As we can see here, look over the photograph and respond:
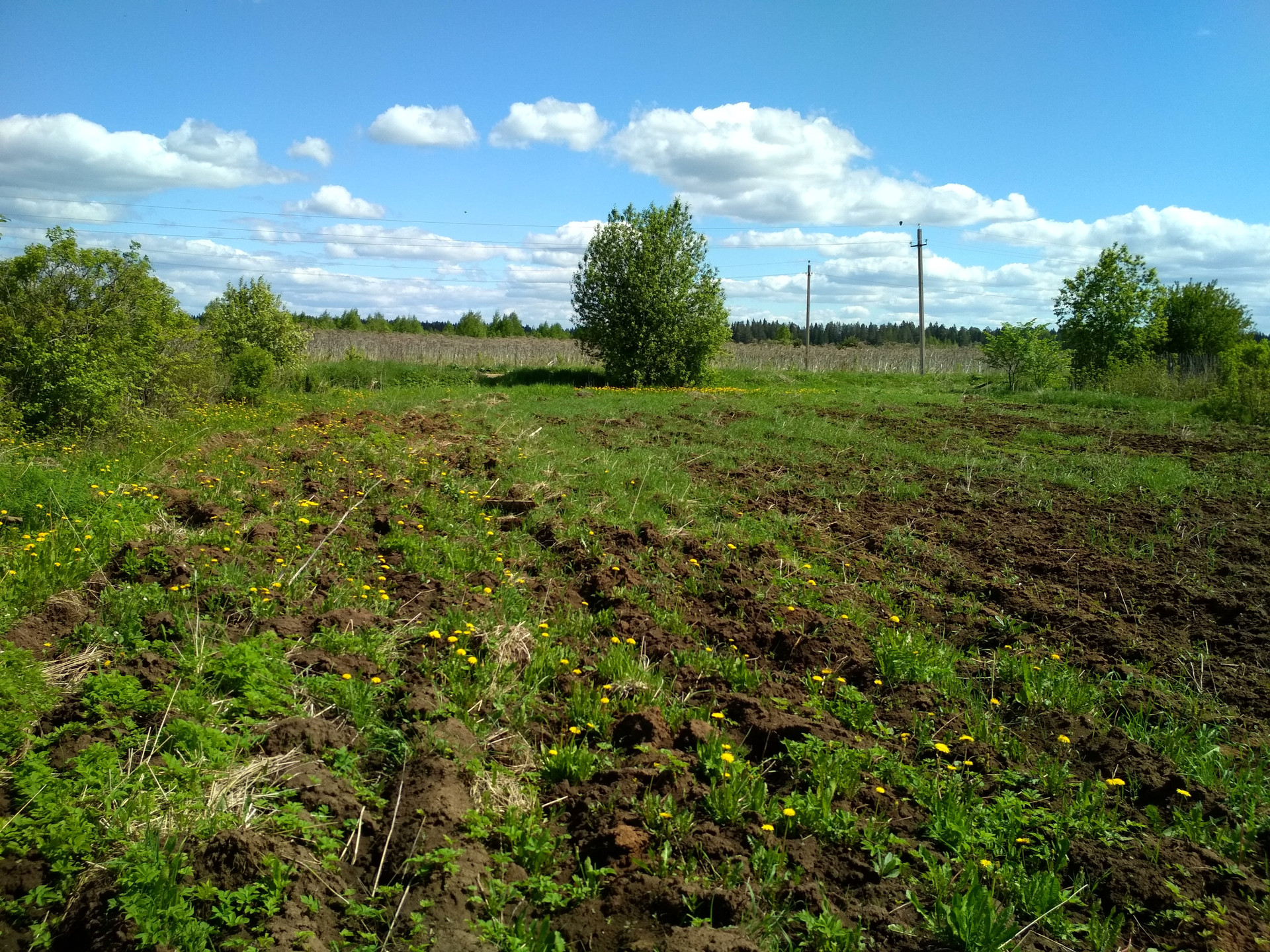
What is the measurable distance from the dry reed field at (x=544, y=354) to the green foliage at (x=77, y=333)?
2260 centimetres

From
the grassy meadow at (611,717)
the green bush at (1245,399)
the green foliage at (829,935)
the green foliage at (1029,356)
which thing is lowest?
the green foliage at (829,935)

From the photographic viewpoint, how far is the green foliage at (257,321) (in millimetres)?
26672

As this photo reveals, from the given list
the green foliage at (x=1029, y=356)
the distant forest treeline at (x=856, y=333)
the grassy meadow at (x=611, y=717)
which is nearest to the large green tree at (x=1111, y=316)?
the green foliage at (x=1029, y=356)

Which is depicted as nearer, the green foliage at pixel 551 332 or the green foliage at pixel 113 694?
the green foliage at pixel 113 694

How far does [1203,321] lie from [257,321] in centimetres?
4079

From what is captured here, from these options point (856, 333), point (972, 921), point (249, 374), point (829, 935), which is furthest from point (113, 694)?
point (856, 333)

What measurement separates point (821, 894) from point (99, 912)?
256 cm

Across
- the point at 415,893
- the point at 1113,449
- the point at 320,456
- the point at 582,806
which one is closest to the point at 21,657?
the point at 415,893

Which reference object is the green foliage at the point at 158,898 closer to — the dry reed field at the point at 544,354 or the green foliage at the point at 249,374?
the green foliage at the point at 249,374

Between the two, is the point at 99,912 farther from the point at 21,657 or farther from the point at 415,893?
the point at 21,657

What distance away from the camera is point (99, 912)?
104 inches

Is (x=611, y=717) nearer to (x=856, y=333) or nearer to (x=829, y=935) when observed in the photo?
(x=829, y=935)

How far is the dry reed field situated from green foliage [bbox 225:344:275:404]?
A: 1287cm

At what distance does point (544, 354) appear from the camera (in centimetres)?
4481
